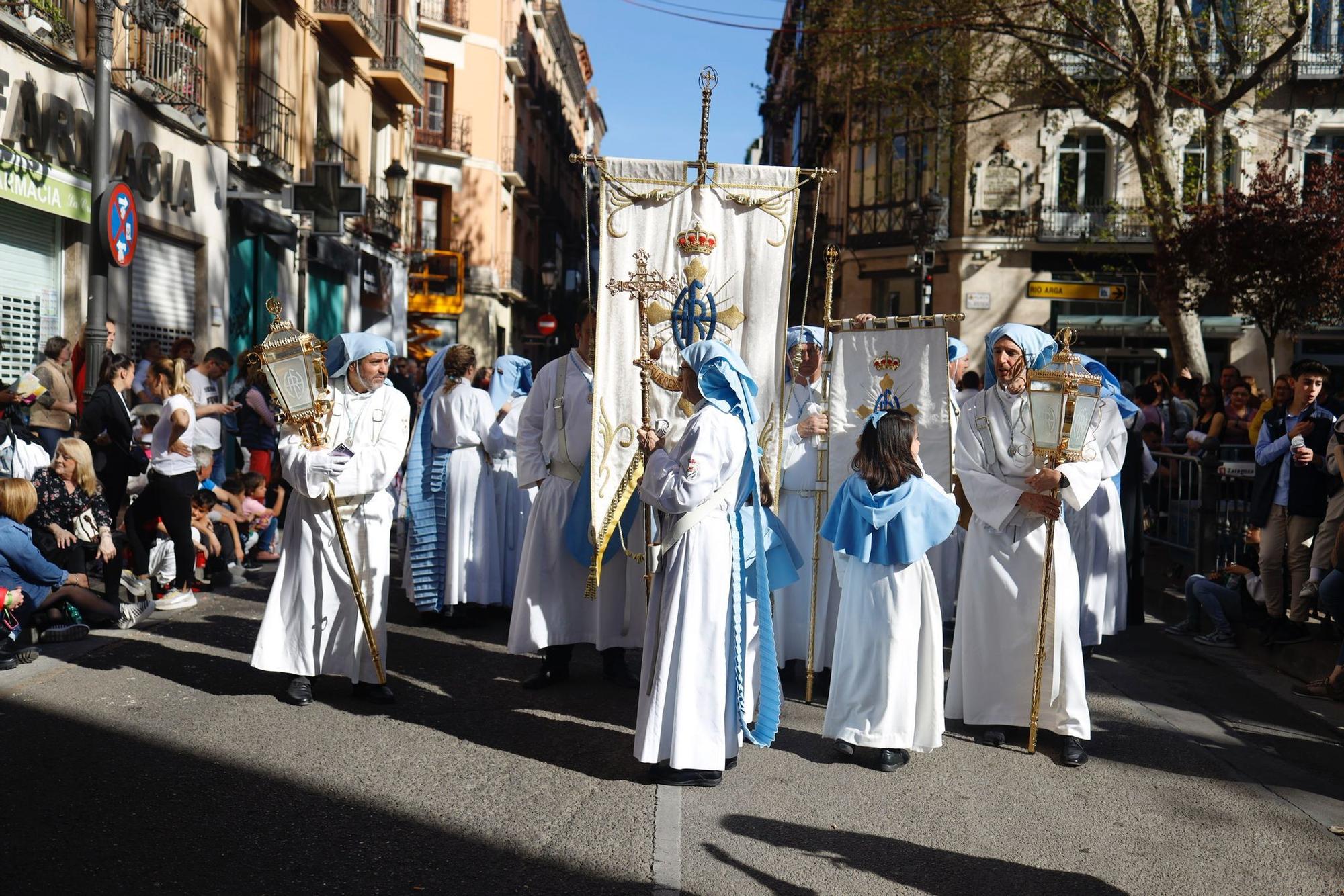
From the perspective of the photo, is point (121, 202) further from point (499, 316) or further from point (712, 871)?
point (499, 316)

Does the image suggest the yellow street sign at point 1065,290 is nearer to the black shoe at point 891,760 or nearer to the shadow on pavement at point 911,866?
the black shoe at point 891,760

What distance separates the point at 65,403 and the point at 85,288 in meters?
3.88

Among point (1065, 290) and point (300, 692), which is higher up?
point (1065, 290)

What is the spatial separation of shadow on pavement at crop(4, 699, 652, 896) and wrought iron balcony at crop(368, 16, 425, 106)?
20.6 meters

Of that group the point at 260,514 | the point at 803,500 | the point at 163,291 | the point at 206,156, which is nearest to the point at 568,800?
the point at 803,500

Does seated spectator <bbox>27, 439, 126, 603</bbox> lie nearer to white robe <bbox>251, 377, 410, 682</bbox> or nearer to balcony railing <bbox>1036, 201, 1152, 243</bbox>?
white robe <bbox>251, 377, 410, 682</bbox>

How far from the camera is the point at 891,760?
579 centimetres

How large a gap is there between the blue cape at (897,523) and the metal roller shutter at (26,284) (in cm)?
913

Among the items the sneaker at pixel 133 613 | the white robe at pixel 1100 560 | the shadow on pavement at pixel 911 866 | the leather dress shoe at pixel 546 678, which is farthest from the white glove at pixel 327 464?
the white robe at pixel 1100 560

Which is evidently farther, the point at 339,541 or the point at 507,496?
the point at 507,496

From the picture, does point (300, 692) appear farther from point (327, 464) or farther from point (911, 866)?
point (911, 866)

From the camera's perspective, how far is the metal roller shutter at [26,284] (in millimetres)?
12008

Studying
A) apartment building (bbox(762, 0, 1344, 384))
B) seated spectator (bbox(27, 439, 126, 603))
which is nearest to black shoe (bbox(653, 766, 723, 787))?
seated spectator (bbox(27, 439, 126, 603))

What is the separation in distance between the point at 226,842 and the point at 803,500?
4206 mm
